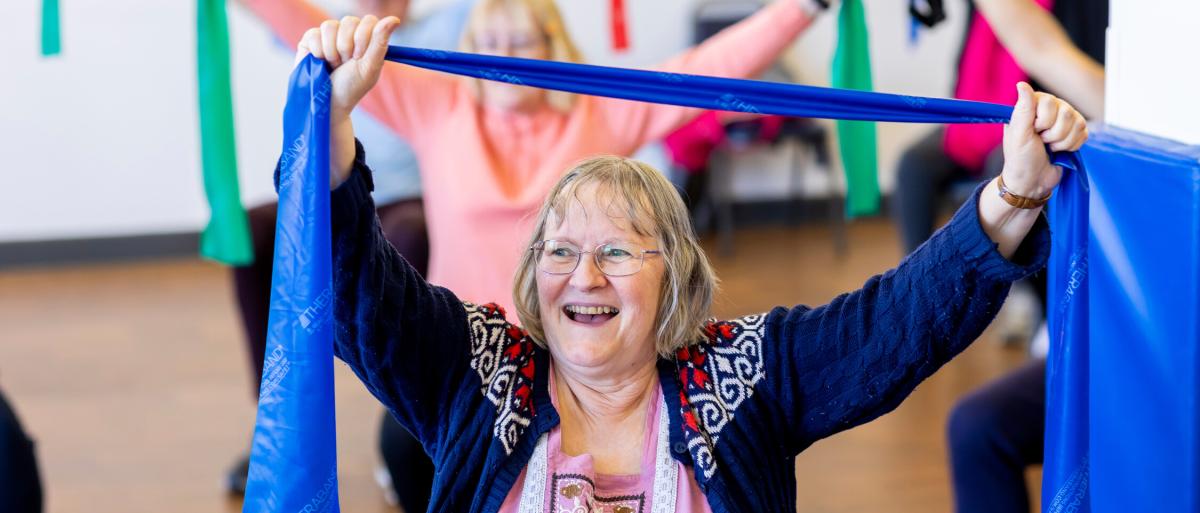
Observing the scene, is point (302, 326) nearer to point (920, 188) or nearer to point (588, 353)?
point (588, 353)

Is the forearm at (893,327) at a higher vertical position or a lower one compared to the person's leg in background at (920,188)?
lower

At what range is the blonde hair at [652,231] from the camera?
1.86 metres

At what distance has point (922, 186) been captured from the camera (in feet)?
14.8

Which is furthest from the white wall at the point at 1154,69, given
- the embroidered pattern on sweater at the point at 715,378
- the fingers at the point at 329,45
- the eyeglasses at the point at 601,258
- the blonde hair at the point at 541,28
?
the blonde hair at the point at 541,28

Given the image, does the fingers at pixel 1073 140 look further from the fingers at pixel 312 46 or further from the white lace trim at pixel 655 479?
the fingers at pixel 312 46

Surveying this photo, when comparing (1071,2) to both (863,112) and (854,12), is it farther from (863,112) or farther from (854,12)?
(863,112)

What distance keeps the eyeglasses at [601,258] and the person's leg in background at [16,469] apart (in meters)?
1.09

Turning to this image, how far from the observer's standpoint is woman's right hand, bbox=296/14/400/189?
1.62m

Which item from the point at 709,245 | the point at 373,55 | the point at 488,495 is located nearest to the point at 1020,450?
the point at 488,495

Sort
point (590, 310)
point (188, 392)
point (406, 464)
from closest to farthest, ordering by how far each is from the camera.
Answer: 1. point (590, 310)
2. point (406, 464)
3. point (188, 392)

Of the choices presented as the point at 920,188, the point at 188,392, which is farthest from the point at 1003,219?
the point at 188,392

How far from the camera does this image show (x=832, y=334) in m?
1.83

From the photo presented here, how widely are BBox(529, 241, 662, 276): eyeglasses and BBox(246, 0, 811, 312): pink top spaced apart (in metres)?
0.94

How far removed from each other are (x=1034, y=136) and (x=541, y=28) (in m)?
1.53
